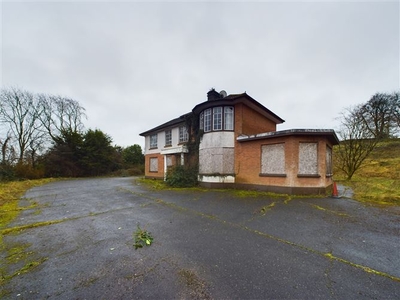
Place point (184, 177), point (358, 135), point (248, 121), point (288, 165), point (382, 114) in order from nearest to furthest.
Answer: point (288, 165) → point (248, 121) → point (184, 177) → point (358, 135) → point (382, 114)

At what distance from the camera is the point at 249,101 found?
39.1ft

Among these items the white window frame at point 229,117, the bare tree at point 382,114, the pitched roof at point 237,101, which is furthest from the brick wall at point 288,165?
the bare tree at point 382,114

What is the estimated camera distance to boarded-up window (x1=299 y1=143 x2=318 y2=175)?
372 inches

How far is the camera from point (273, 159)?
33.8 feet

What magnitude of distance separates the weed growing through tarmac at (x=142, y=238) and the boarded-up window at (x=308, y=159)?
29.5 ft

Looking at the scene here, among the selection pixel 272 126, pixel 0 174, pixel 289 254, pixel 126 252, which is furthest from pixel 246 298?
pixel 0 174

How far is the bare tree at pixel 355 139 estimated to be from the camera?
1534 centimetres

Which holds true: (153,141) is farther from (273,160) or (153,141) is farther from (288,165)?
(288,165)

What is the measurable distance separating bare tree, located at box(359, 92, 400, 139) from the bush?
16.8 metres

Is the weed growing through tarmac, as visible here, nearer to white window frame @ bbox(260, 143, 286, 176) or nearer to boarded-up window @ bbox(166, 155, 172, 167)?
white window frame @ bbox(260, 143, 286, 176)

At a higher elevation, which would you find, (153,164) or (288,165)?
(288,165)

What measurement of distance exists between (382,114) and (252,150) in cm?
2120

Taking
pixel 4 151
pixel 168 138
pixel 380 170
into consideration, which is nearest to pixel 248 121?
pixel 168 138

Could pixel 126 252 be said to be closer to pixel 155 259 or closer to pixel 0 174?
pixel 155 259
